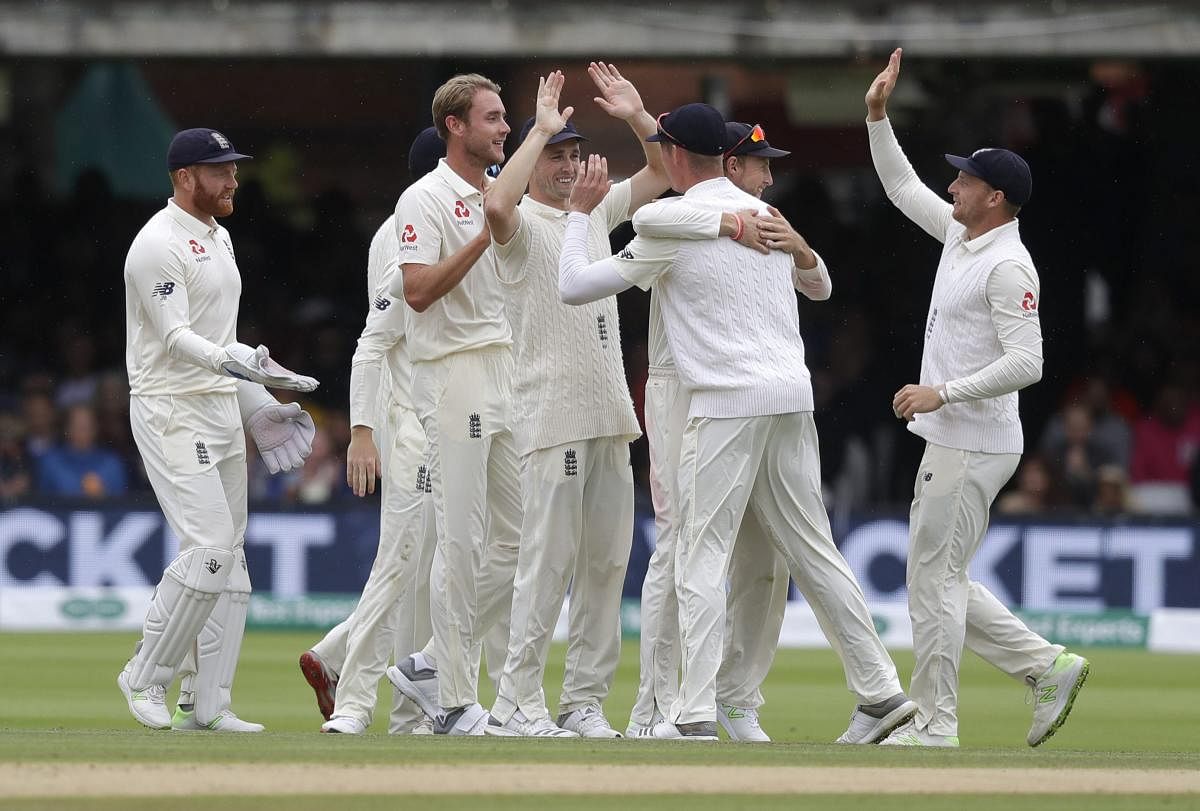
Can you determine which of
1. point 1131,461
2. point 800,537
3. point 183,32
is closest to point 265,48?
point 183,32

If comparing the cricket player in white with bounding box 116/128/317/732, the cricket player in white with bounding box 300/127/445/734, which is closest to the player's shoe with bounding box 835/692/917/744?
the cricket player in white with bounding box 300/127/445/734

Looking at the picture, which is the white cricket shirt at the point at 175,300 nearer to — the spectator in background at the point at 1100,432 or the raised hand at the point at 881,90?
the raised hand at the point at 881,90

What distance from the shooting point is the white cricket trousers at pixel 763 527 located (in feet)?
19.6

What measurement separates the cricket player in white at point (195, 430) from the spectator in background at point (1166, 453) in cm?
852

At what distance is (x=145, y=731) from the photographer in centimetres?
652

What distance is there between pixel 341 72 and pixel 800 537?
38.0 feet

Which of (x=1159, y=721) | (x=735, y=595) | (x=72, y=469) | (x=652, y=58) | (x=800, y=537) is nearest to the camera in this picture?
(x=800, y=537)

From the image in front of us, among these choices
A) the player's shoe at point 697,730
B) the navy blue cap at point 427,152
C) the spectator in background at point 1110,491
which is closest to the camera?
the player's shoe at point 697,730

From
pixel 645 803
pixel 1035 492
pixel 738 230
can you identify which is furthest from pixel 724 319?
pixel 1035 492

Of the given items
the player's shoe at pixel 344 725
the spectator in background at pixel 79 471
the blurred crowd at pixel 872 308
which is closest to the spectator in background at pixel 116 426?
the blurred crowd at pixel 872 308

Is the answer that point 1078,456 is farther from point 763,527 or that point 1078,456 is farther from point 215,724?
point 215,724

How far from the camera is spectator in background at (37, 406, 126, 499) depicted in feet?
43.9

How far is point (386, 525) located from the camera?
6867mm

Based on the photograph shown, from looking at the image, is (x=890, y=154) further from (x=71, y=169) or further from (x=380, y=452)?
(x=71, y=169)
